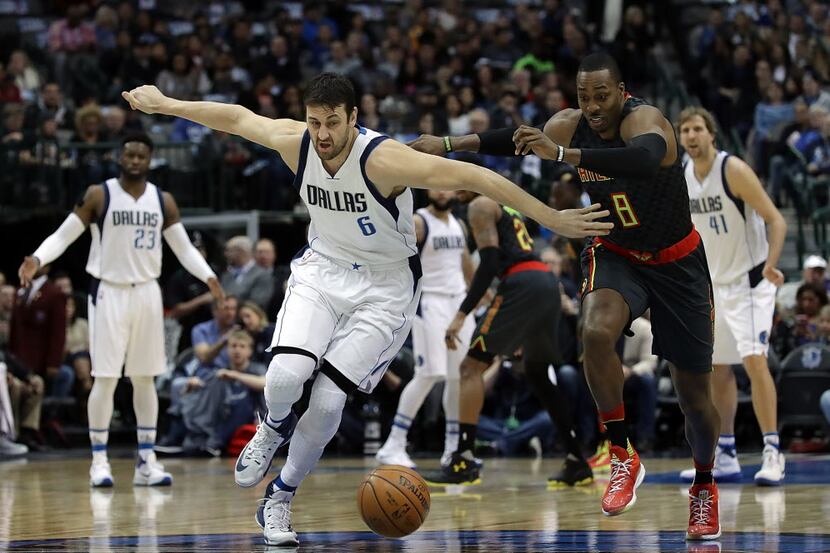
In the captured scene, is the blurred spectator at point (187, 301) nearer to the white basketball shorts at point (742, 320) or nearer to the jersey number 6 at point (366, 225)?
the white basketball shorts at point (742, 320)

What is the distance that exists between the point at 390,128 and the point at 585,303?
11.3 metres

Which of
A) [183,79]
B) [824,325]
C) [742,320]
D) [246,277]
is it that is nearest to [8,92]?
[183,79]

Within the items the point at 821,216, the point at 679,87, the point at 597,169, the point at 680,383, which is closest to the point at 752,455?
the point at 821,216

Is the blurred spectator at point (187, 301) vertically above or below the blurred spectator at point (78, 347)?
above

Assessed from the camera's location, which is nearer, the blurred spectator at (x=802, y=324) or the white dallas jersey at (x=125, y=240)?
the white dallas jersey at (x=125, y=240)

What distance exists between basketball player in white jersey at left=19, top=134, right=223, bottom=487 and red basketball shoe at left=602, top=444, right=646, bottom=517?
4.43 meters

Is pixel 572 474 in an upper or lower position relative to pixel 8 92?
lower

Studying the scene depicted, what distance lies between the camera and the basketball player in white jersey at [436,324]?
11.2 metres

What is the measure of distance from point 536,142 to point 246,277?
9.13 metres

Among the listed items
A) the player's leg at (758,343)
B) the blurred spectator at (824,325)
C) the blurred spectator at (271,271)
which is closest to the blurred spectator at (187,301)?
the blurred spectator at (271,271)

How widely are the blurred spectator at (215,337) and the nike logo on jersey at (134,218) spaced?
10.6ft

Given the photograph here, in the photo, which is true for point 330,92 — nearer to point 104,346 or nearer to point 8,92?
point 104,346

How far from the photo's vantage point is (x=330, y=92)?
6422 mm

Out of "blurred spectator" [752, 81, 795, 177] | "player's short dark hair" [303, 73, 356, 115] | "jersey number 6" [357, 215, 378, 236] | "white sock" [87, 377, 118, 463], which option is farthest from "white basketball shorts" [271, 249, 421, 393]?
"blurred spectator" [752, 81, 795, 177]
